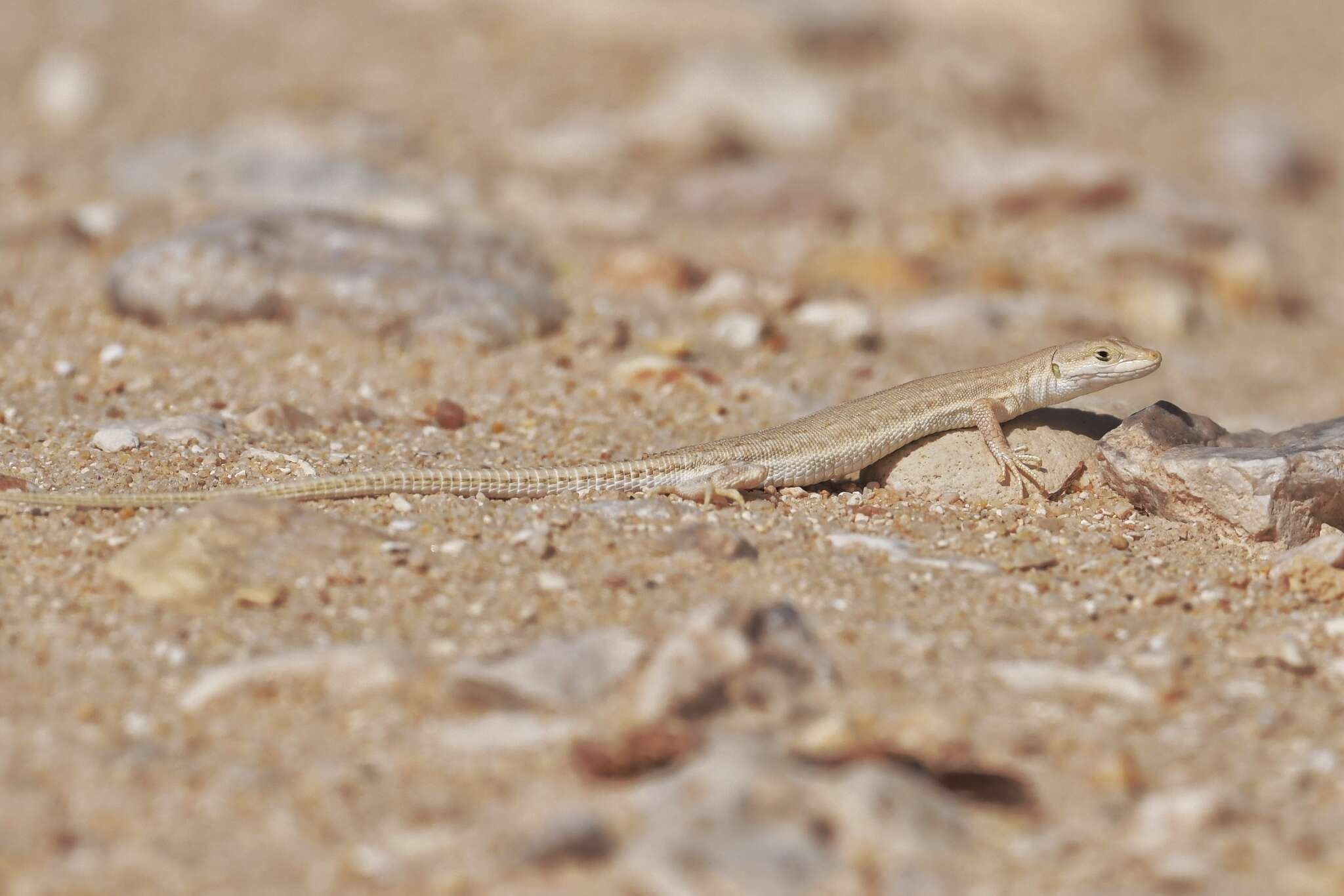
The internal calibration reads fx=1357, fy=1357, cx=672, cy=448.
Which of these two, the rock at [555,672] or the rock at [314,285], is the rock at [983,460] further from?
the rock at [314,285]

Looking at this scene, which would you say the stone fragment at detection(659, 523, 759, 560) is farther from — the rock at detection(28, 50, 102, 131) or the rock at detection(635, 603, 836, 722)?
the rock at detection(28, 50, 102, 131)

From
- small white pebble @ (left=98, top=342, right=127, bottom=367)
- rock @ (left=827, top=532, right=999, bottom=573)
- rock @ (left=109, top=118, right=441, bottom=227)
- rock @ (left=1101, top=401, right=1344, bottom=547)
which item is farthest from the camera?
rock @ (left=109, top=118, right=441, bottom=227)

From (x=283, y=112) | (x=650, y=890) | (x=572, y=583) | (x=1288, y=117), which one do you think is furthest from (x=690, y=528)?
(x=1288, y=117)

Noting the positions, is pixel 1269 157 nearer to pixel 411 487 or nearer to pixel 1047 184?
pixel 1047 184

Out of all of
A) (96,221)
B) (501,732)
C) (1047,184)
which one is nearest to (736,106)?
(1047,184)

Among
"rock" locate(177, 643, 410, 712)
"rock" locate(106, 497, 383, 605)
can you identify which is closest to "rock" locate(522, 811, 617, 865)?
"rock" locate(177, 643, 410, 712)

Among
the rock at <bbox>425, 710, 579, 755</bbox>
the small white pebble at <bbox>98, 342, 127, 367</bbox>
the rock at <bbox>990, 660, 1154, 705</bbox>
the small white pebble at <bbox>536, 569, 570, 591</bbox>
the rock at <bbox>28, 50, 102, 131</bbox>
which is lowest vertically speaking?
the small white pebble at <bbox>98, 342, 127, 367</bbox>

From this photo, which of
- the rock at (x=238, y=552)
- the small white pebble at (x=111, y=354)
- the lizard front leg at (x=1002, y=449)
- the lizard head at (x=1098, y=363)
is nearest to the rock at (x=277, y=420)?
the small white pebble at (x=111, y=354)
